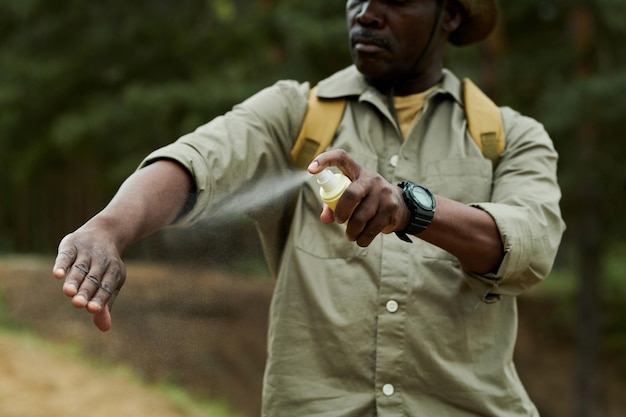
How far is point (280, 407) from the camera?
104 inches

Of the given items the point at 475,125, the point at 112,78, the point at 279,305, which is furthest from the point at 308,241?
the point at 112,78

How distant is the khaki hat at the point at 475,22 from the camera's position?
3170 millimetres

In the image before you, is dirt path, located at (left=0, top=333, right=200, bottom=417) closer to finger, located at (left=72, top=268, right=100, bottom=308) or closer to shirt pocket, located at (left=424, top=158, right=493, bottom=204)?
shirt pocket, located at (left=424, top=158, right=493, bottom=204)

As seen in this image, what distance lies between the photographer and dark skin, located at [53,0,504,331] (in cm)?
190

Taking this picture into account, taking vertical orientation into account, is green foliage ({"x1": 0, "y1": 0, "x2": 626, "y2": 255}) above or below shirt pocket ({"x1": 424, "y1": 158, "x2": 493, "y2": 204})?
below

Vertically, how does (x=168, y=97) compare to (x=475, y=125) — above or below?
below

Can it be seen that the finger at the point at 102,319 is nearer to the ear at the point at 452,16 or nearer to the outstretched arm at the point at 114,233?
the outstretched arm at the point at 114,233

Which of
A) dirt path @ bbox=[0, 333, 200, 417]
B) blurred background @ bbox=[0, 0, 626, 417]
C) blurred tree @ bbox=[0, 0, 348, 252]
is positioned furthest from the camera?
blurred tree @ bbox=[0, 0, 348, 252]

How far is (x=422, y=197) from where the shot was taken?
2.22m

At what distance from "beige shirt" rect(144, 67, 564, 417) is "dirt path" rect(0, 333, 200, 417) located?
4.16m

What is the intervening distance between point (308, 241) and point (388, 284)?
26 cm

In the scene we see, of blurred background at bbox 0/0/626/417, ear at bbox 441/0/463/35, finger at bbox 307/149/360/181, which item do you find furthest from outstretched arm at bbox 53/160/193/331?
blurred background at bbox 0/0/626/417

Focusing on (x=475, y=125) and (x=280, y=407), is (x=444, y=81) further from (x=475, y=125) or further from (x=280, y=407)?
(x=280, y=407)

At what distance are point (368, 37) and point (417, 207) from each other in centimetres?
82
